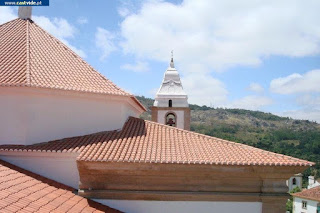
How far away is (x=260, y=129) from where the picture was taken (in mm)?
114625

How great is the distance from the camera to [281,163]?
25.0ft

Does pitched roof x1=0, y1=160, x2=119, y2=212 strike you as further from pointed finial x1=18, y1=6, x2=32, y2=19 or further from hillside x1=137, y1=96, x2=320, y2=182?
hillside x1=137, y1=96, x2=320, y2=182

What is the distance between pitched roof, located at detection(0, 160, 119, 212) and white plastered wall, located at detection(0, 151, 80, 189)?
0.51 ft

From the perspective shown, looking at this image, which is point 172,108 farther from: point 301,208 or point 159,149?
point 301,208

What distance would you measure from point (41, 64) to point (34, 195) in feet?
13.7

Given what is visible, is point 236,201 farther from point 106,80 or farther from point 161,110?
point 161,110

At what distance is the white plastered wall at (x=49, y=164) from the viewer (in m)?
8.08

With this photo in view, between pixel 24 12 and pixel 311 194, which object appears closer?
pixel 24 12

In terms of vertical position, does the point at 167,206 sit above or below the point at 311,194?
above

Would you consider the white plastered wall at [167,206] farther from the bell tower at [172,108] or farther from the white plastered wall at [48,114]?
the bell tower at [172,108]

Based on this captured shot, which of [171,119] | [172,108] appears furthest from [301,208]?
[172,108]

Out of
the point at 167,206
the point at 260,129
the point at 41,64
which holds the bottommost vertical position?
the point at 260,129

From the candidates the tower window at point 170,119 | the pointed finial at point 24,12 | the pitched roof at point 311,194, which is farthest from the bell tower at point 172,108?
the pitched roof at point 311,194

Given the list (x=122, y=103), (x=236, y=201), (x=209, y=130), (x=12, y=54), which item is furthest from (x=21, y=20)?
(x=209, y=130)
